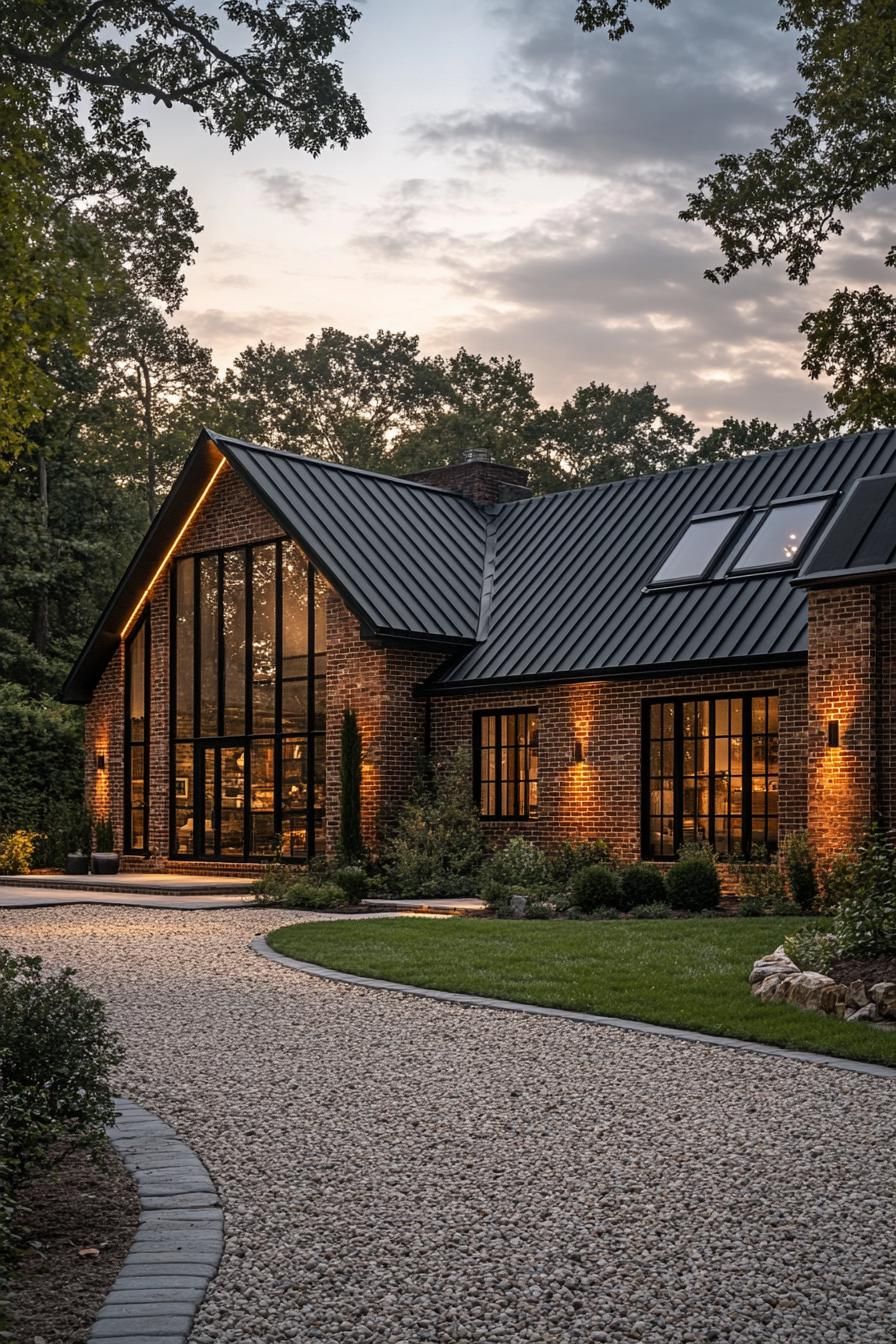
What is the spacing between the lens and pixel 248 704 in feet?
75.5

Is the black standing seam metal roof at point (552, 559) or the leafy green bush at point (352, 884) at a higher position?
the black standing seam metal roof at point (552, 559)

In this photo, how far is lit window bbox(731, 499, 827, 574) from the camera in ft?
60.5

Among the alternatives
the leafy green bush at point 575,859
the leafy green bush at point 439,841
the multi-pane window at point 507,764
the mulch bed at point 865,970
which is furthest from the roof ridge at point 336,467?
the mulch bed at point 865,970

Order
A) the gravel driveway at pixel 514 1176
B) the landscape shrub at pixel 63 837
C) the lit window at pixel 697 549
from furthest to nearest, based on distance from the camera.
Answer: the landscape shrub at pixel 63 837
the lit window at pixel 697 549
the gravel driveway at pixel 514 1176

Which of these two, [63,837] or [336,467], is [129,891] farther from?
[336,467]

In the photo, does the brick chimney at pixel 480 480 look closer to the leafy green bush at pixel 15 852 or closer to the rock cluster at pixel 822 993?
the leafy green bush at pixel 15 852

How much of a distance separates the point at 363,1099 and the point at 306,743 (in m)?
15.1

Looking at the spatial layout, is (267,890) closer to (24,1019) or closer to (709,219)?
(709,219)

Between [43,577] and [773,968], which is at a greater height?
[43,577]

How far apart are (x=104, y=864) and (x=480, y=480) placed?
9.57 meters

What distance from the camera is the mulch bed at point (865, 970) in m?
9.14

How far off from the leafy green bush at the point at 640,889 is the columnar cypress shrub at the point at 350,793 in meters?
5.23

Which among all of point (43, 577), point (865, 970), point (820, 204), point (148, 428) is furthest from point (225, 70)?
point (148, 428)

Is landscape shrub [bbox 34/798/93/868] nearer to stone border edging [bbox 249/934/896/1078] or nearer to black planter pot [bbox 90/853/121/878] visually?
black planter pot [bbox 90/853/121/878]
